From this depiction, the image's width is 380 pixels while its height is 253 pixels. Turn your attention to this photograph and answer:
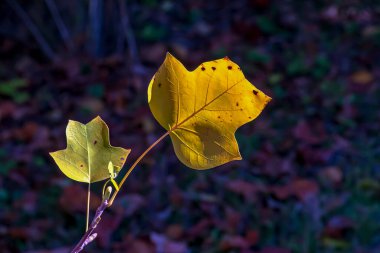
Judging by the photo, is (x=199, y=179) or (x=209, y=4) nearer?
(x=199, y=179)

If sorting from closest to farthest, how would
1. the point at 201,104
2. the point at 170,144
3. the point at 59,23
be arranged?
1. the point at 201,104
2. the point at 170,144
3. the point at 59,23

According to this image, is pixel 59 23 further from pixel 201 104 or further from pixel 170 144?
pixel 201 104

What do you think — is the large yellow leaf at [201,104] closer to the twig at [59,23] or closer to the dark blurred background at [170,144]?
the dark blurred background at [170,144]

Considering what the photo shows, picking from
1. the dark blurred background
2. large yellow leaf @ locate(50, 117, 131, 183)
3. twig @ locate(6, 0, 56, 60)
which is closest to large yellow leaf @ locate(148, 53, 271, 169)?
large yellow leaf @ locate(50, 117, 131, 183)

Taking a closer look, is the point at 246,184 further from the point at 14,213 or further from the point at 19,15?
the point at 19,15

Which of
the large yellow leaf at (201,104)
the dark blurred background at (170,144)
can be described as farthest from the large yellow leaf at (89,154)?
the dark blurred background at (170,144)

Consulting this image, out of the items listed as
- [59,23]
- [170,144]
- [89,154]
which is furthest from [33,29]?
[89,154]

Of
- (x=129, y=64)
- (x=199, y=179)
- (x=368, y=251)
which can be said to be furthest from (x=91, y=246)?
(x=129, y=64)
